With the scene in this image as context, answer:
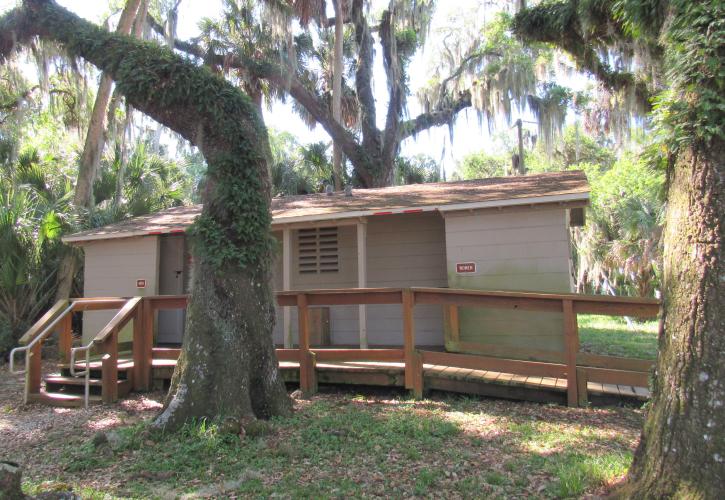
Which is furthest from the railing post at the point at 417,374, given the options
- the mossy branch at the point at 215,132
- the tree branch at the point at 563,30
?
the tree branch at the point at 563,30

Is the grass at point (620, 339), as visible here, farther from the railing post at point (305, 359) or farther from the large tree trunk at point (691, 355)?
the large tree trunk at point (691, 355)

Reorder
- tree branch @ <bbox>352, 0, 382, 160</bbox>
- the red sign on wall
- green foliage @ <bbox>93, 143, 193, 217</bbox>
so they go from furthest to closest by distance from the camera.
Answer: tree branch @ <bbox>352, 0, 382, 160</bbox>, green foliage @ <bbox>93, 143, 193, 217</bbox>, the red sign on wall

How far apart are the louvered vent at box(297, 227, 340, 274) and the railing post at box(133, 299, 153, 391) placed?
122 inches

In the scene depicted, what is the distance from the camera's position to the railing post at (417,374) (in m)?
6.14

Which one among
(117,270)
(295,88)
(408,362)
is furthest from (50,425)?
(295,88)

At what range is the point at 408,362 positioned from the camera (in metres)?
6.20

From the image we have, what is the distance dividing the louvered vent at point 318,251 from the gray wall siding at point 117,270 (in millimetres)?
2819

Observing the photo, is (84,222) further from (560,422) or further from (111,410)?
(560,422)

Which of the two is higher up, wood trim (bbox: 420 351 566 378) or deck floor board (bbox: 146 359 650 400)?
wood trim (bbox: 420 351 566 378)

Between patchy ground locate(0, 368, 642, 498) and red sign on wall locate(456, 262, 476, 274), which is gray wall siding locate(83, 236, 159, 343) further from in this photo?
red sign on wall locate(456, 262, 476, 274)

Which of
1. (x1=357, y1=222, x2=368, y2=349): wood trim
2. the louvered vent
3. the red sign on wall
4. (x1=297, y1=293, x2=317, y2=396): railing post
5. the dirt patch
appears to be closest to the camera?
the dirt patch

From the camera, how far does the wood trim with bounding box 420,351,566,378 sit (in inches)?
227

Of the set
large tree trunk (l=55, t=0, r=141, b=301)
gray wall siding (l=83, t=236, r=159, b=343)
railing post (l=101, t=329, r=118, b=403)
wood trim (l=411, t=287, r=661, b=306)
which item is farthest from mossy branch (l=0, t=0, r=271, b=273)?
large tree trunk (l=55, t=0, r=141, b=301)

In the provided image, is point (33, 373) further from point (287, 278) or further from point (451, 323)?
point (451, 323)
